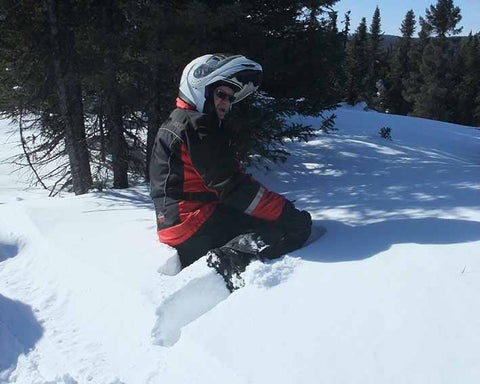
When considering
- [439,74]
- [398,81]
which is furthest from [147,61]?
[398,81]

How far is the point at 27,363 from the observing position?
2752mm

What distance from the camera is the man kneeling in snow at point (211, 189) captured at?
3328 mm

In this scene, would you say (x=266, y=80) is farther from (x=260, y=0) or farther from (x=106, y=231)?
(x=106, y=231)

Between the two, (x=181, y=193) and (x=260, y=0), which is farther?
(x=260, y=0)

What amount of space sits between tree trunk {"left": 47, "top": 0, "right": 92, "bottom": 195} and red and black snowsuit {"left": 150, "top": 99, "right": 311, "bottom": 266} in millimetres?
4134

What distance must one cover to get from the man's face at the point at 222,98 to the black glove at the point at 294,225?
0.95 meters

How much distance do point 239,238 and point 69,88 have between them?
18.3ft

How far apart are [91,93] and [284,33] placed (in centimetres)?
370

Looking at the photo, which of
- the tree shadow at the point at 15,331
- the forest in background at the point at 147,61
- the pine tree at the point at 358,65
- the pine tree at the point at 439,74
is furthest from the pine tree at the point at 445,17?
the tree shadow at the point at 15,331

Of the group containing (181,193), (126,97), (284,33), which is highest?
(284,33)

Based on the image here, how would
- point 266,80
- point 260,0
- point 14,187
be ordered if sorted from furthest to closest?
point 14,187
point 266,80
point 260,0

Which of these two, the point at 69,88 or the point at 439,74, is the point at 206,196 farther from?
the point at 439,74

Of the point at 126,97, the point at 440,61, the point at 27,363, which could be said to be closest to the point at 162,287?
the point at 27,363

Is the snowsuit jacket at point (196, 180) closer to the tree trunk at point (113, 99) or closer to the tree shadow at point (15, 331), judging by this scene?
the tree shadow at point (15, 331)
